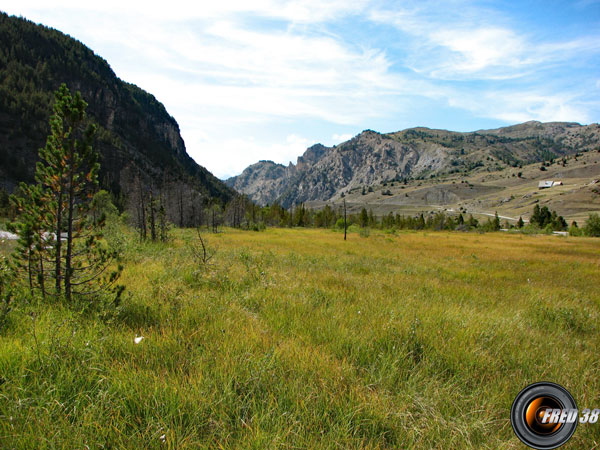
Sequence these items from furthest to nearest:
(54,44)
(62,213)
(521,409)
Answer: (54,44), (62,213), (521,409)

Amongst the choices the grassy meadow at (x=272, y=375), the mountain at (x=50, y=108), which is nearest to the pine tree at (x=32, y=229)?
the grassy meadow at (x=272, y=375)

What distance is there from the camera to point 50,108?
12056 cm

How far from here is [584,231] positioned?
67.5 metres

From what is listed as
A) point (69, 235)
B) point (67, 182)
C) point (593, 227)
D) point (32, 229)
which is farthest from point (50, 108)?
point (593, 227)

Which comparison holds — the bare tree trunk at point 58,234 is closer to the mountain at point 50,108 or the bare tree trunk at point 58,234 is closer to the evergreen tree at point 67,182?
the evergreen tree at point 67,182

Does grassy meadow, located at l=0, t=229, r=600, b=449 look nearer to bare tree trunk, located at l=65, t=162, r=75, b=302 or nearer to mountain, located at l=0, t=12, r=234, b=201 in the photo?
bare tree trunk, located at l=65, t=162, r=75, b=302

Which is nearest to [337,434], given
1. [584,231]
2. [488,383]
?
[488,383]

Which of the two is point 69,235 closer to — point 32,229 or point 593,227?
point 32,229

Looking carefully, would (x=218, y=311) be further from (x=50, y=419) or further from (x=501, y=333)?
(x=501, y=333)

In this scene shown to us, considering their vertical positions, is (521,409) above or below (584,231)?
above

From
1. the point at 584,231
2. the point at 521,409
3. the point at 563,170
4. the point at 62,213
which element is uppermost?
the point at 563,170

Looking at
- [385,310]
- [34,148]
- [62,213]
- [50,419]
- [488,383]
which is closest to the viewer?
[50,419]

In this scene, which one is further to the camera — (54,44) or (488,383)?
(54,44)

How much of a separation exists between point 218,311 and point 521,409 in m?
3.95
